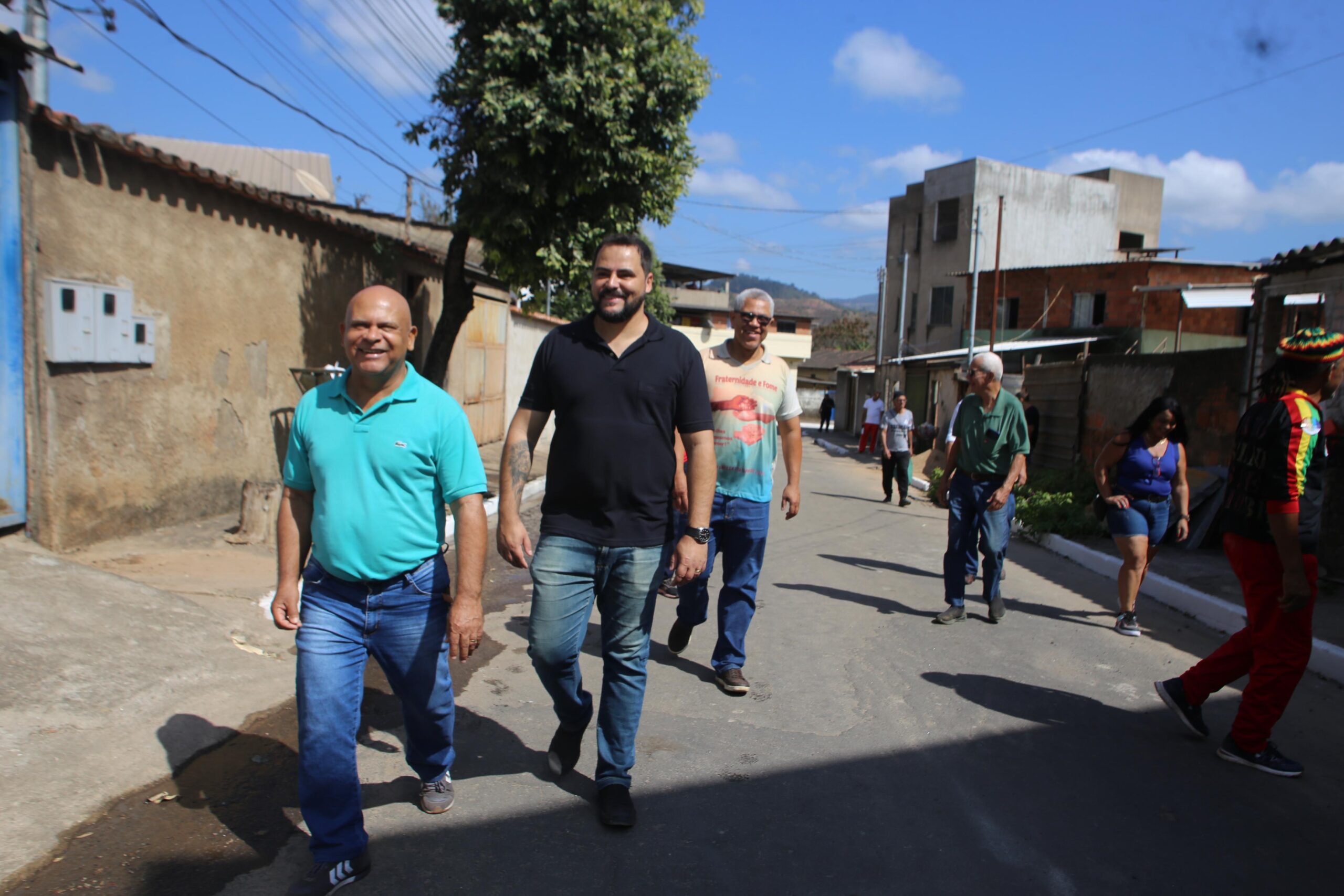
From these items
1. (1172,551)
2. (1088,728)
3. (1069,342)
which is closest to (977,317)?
(1069,342)

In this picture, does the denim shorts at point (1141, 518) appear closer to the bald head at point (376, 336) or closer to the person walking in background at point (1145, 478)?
the person walking in background at point (1145, 478)

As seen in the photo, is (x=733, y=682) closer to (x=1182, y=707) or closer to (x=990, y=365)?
(x=1182, y=707)

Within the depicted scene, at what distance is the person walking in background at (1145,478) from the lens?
5.77m

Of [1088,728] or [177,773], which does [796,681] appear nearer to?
[1088,728]

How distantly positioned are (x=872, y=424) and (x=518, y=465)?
20.9 meters

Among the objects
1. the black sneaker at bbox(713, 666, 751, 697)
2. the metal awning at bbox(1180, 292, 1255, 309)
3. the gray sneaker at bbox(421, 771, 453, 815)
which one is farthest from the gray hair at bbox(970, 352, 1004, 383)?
the metal awning at bbox(1180, 292, 1255, 309)

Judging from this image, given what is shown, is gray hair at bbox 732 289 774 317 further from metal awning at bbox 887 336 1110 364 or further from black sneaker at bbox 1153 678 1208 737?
metal awning at bbox 887 336 1110 364

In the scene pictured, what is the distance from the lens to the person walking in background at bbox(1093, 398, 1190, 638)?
577cm

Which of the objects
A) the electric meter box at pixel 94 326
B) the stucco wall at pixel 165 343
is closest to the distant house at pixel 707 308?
the stucco wall at pixel 165 343

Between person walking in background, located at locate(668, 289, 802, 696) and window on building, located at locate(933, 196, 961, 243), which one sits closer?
person walking in background, located at locate(668, 289, 802, 696)

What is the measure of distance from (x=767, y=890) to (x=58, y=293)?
6.22m

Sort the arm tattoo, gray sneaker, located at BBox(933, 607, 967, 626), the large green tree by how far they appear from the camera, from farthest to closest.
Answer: the large green tree → gray sneaker, located at BBox(933, 607, 967, 626) → the arm tattoo

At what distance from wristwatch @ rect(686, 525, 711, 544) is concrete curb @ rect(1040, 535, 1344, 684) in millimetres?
3797

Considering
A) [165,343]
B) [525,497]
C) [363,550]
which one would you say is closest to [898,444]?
[525,497]
